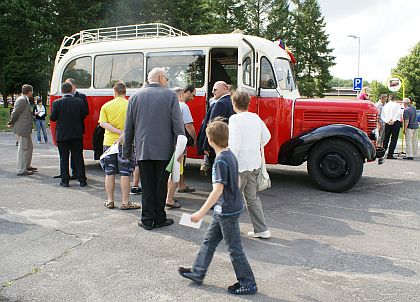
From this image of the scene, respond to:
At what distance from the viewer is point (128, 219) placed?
586 cm

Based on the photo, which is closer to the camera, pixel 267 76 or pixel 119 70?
pixel 267 76

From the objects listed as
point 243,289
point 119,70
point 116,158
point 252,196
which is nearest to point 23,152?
point 119,70

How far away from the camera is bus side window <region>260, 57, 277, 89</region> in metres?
7.95

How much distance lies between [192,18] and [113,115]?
2762 cm

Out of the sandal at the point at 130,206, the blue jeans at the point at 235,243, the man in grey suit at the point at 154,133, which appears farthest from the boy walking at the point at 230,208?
the sandal at the point at 130,206

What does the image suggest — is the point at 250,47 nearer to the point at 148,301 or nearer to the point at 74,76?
the point at 74,76

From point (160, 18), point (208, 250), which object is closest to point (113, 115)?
point (208, 250)

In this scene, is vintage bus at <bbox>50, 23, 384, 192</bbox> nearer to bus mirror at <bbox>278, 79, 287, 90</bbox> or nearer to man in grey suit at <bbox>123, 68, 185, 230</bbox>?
bus mirror at <bbox>278, 79, 287, 90</bbox>

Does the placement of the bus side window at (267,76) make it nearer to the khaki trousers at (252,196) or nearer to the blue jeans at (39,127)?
the khaki trousers at (252,196)

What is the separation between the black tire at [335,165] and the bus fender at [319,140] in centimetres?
11

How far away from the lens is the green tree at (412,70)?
6388 cm

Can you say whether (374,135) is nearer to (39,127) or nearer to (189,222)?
(189,222)

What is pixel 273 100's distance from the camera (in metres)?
7.88

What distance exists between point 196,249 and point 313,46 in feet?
170
